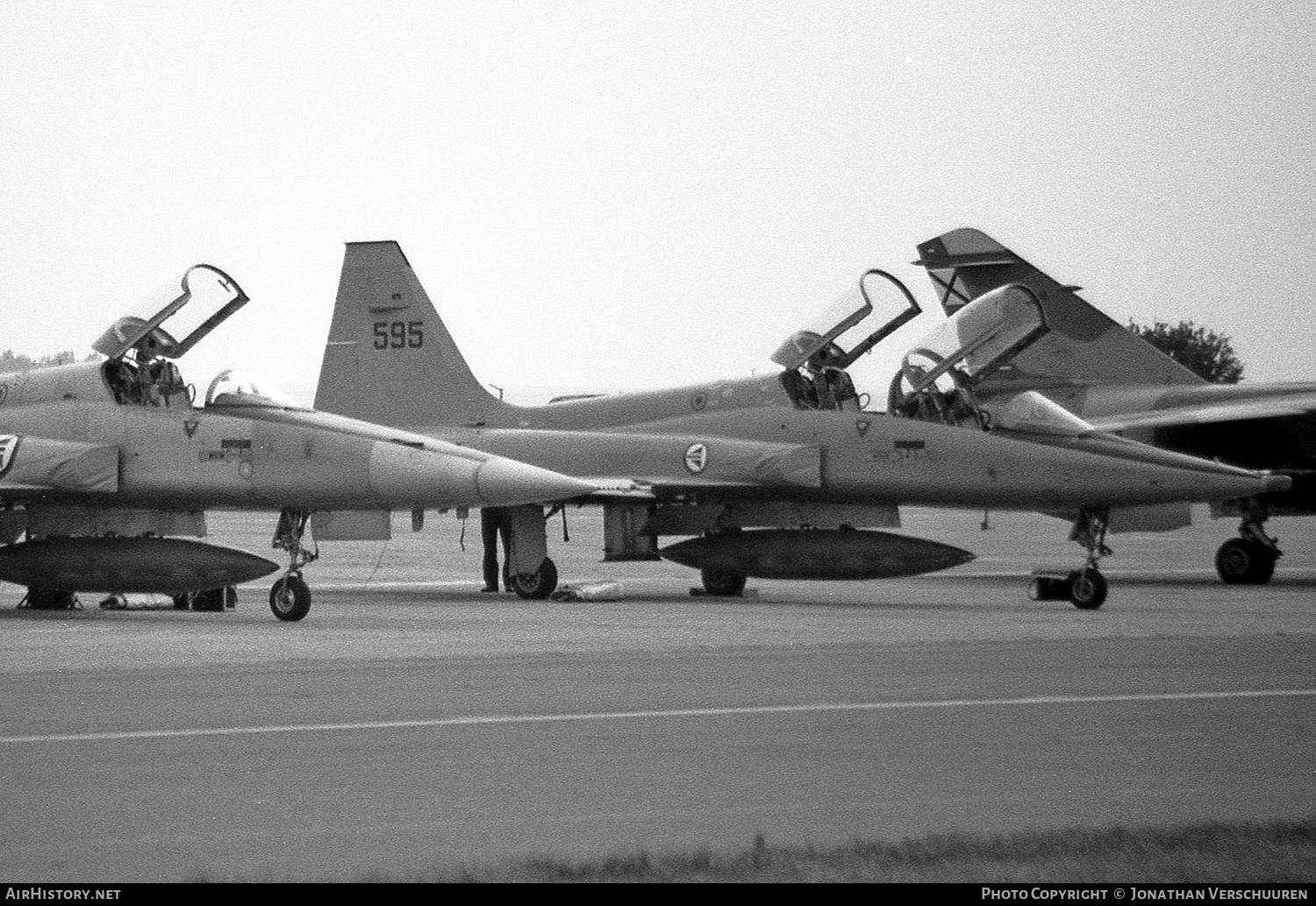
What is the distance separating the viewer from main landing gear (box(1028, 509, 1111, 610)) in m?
18.2

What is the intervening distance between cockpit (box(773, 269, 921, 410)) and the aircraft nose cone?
5749 mm

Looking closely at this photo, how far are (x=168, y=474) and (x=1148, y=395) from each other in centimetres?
1448

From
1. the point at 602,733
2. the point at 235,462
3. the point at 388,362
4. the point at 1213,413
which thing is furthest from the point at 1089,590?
the point at 602,733

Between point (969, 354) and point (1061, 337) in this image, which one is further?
point (1061, 337)

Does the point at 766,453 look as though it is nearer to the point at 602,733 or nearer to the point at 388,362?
the point at 388,362

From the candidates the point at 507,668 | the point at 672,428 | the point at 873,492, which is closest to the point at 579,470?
the point at 672,428

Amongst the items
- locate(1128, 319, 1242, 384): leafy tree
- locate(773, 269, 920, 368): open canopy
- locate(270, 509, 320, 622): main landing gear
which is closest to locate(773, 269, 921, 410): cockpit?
locate(773, 269, 920, 368): open canopy

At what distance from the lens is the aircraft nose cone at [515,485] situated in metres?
16.1

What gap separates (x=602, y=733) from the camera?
907 cm

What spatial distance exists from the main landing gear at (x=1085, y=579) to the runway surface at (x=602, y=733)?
1.29 metres

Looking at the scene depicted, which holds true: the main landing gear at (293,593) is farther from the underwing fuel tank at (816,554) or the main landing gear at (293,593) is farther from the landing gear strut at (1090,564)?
the landing gear strut at (1090,564)

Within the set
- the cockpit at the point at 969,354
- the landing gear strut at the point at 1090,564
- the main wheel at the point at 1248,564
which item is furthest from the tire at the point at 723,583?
the main wheel at the point at 1248,564

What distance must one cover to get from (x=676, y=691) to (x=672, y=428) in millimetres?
11540

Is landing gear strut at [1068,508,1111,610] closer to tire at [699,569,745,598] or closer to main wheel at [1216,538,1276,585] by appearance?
tire at [699,569,745,598]
